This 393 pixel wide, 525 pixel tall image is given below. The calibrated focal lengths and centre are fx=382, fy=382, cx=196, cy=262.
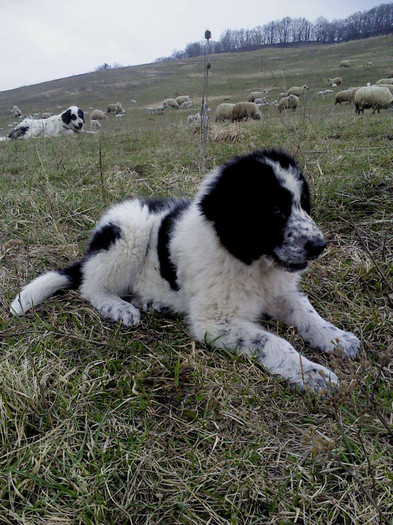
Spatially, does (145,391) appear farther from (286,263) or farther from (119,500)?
(286,263)

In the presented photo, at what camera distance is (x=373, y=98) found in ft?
50.3

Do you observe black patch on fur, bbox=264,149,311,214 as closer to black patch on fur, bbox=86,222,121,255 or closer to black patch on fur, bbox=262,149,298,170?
black patch on fur, bbox=262,149,298,170

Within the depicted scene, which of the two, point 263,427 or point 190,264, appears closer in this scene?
point 263,427

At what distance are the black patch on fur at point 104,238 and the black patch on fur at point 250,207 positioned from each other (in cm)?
100

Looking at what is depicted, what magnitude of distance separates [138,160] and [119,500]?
209 inches

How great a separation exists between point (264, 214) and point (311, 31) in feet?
319

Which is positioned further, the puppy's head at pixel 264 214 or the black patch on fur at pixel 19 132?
the black patch on fur at pixel 19 132

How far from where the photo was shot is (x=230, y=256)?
250 centimetres

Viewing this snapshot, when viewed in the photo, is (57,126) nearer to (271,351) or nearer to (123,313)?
(123,313)

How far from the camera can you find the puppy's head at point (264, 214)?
2.31 m

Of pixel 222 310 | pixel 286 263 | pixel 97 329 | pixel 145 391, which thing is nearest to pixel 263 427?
pixel 145 391

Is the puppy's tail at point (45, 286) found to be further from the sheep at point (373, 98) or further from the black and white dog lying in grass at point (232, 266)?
the sheep at point (373, 98)

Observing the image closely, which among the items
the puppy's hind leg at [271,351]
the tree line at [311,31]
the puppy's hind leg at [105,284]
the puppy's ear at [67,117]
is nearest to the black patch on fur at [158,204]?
the puppy's hind leg at [105,284]

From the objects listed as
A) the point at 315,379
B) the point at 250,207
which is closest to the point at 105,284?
the point at 250,207
